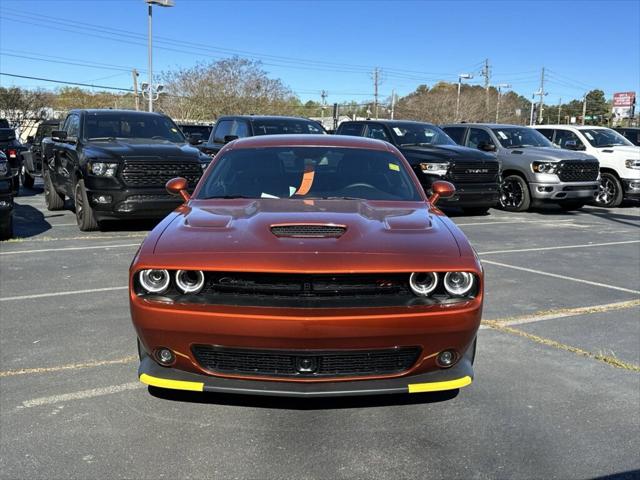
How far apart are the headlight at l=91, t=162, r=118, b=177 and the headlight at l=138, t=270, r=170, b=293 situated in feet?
21.0

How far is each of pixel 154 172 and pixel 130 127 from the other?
163cm

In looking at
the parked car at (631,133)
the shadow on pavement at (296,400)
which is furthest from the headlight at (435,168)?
the parked car at (631,133)

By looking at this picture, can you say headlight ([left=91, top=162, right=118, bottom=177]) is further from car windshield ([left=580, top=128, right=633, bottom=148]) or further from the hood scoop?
car windshield ([left=580, top=128, right=633, bottom=148])

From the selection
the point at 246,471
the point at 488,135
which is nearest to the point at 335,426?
the point at 246,471

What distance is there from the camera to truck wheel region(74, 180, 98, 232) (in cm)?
920

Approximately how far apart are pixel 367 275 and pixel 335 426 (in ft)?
3.06

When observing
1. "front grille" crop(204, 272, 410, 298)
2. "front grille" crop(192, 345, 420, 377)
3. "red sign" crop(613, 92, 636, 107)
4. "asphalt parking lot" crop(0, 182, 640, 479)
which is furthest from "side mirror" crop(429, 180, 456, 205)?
"red sign" crop(613, 92, 636, 107)

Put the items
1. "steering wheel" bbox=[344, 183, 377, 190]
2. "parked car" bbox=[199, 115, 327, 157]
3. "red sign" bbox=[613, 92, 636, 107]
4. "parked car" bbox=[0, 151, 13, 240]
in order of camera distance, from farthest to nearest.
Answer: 1. "red sign" bbox=[613, 92, 636, 107]
2. "parked car" bbox=[199, 115, 327, 157]
3. "parked car" bbox=[0, 151, 13, 240]
4. "steering wheel" bbox=[344, 183, 377, 190]

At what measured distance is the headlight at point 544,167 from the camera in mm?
12844

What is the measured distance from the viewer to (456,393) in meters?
3.70

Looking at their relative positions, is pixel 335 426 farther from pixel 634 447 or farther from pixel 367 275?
pixel 634 447

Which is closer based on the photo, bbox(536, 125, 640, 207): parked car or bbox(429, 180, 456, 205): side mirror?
bbox(429, 180, 456, 205): side mirror

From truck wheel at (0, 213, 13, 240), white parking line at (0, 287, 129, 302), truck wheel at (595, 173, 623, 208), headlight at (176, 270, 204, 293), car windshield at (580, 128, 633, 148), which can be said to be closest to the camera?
headlight at (176, 270, 204, 293)

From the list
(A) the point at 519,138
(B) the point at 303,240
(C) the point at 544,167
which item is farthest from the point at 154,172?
(A) the point at 519,138
